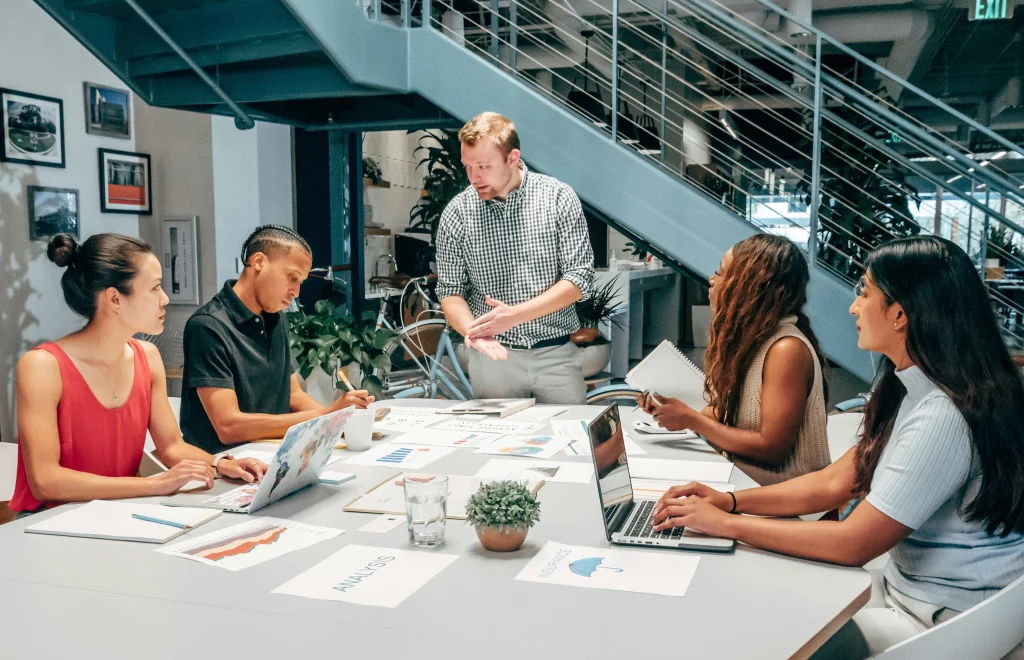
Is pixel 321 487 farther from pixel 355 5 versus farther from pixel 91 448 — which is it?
pixel 355 5

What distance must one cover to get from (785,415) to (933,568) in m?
0.59

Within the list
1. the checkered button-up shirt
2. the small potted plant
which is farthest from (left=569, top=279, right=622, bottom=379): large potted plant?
the small potted plant

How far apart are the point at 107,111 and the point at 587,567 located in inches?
201

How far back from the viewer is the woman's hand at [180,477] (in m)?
1.68

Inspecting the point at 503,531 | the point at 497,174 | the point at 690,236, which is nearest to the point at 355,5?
the point at 497,174

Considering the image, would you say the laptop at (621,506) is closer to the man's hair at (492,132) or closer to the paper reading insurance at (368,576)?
the paper reading insurance at (368,576)

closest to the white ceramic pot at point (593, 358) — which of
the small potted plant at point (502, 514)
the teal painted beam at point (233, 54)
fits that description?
the teal painted beam at point (233, 54)

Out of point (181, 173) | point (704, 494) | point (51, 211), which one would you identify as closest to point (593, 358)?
point (181, 173)

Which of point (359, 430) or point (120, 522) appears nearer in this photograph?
point (120, 522)

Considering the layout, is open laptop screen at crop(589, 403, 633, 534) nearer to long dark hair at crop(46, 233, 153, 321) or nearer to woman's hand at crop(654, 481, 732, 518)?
woman's hand at crop(654, 481, 732, 518)

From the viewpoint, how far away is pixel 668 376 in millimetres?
2258

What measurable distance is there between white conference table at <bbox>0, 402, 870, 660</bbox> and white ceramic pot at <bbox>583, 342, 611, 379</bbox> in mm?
4076

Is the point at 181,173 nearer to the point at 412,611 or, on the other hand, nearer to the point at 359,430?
the point at 359,430

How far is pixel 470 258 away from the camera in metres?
2.97
